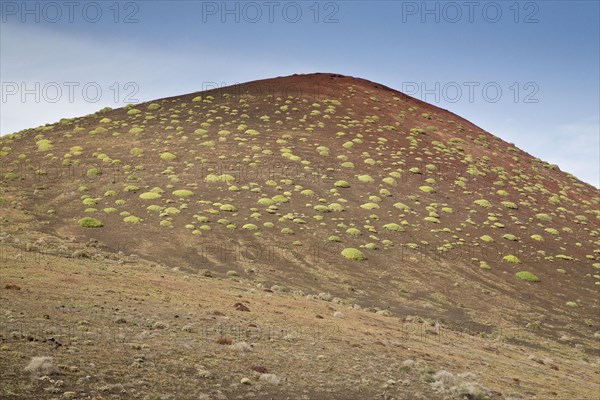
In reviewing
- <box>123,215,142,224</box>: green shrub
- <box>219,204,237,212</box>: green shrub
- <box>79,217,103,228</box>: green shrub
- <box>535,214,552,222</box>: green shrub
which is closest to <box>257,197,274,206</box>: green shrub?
<box>219,204,237,212</box>: green shrub

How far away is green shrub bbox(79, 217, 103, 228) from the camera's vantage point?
4956 cm

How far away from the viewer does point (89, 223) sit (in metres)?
49.8

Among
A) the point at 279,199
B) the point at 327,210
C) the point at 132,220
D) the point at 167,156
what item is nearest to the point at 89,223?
the point at 132,220

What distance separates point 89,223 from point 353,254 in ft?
90.5

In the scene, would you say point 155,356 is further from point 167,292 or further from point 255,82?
point 255,82

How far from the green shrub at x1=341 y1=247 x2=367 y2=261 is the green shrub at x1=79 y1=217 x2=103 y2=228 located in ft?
84.3

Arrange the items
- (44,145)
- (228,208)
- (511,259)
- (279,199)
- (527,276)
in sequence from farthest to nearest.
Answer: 1. (44,145)
2. (279,199)
3. (228,208)
4. (511,259)
5. (527,276)

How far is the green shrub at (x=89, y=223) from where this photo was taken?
49.6m

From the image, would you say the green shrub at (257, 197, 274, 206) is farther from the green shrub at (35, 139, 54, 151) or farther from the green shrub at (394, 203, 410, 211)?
the green shrub at (35, 139, 54, 151)

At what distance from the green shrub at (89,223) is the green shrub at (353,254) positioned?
25.7m

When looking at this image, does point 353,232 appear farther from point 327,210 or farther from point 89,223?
point 89,223

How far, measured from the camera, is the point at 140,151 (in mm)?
73875

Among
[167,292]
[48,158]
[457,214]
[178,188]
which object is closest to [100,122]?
[48,158]

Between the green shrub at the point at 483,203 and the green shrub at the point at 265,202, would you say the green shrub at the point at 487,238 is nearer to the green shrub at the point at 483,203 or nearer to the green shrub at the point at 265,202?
the green shrub at the point at 483,203
